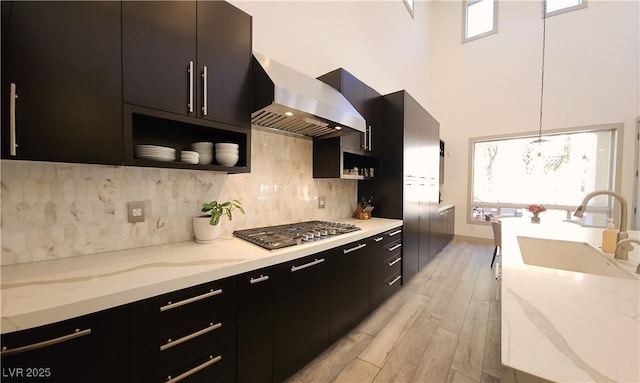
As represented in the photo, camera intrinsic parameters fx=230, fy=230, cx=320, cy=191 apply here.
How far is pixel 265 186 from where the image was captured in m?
2.15

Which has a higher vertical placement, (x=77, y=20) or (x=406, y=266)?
(x=77, y=20)

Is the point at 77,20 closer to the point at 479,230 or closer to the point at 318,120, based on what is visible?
the point at 318,120

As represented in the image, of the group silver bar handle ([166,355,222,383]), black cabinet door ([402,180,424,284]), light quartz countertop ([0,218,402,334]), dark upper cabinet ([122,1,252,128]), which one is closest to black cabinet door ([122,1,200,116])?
dark upper cabinet ([122,1,252,128])

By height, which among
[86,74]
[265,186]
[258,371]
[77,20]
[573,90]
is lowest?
[258,371]

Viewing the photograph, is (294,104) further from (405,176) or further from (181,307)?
(405,176)

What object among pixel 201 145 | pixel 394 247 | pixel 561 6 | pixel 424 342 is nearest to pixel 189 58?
pixel 201 145

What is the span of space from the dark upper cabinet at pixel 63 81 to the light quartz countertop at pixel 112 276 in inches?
20.1

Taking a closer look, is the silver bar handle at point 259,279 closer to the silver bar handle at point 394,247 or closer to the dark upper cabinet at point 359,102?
the dark upper cabinet at point 359,102

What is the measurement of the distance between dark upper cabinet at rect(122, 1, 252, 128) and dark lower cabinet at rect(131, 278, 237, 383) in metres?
1.00

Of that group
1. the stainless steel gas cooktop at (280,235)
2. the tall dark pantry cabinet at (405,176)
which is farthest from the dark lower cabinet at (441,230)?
the stainless steel gas cooktop at (280,235)

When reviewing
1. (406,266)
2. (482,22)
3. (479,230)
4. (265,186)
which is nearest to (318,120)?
(265,186)

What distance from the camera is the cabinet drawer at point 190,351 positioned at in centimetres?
95

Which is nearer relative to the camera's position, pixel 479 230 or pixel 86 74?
pixel 86 74

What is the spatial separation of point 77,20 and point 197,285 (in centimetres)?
128
